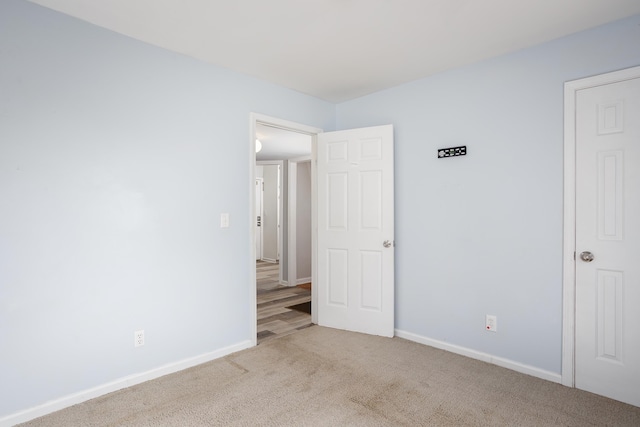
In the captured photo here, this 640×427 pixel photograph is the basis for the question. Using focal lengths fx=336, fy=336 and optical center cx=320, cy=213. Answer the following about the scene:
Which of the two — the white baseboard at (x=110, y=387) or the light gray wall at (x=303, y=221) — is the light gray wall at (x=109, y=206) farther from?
the light gray wall at (x=303, y=221)

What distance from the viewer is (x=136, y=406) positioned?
2.18 m

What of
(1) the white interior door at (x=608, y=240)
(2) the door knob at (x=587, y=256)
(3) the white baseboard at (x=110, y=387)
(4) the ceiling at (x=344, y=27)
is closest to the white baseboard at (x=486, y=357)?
(1) the white interior door at (x=608, y=240)

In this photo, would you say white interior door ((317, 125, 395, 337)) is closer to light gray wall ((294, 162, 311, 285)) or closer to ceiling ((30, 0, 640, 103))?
ceiling ((30, 0, 640, 103))

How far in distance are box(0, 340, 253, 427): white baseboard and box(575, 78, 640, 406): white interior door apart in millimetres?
2725

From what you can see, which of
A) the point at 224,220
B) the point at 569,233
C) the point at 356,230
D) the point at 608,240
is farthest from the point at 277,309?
the point at 608,240

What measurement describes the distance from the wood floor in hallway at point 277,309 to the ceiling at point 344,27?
261 cm

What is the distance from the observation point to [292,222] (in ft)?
19.6

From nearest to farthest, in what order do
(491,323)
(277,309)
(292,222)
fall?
(491,323) < (277,309) < (292,222)

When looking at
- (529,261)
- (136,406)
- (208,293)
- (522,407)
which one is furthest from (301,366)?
(529,261)

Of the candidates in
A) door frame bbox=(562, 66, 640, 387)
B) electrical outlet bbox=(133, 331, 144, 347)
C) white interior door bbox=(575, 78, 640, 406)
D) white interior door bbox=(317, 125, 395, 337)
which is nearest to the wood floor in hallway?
white interior door bbox=(317, 125, 395, 337)

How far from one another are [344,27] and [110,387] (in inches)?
118

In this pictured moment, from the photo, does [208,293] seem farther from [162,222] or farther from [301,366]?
[301,366]

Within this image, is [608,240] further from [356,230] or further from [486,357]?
[356,230]

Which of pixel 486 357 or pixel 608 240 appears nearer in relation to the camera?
pixel 608 240
